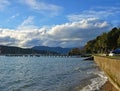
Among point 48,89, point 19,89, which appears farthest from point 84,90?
point 19,89

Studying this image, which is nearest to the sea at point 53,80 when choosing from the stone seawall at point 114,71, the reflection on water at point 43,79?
the reflection on water at point 43,79

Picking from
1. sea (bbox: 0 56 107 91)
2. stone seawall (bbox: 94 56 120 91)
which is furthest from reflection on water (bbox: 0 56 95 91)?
stone seawall (bbox: 94 56 120 91)

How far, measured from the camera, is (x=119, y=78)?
27.2m

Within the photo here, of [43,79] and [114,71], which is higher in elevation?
[114,71]

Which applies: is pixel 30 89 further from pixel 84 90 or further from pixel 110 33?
pixel 110 33

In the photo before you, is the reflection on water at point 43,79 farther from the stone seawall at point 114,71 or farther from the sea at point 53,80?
the stone seawall at point 114,71

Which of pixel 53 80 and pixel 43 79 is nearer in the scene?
pixel 53 80

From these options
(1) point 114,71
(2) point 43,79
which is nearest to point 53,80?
(2) point 43,79

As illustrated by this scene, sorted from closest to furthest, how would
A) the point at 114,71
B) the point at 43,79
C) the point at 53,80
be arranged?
the point at 114,71 < the point at 53,80 < the point at 43,79

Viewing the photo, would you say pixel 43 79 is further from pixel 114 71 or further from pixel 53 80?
pixel 114 71

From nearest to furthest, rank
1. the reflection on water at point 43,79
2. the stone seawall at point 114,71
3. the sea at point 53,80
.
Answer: the stone seawall at point 114,71
the sea at point 53,80
the reflection on water at point 43,79

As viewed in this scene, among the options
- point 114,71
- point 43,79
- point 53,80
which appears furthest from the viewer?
point 43,79

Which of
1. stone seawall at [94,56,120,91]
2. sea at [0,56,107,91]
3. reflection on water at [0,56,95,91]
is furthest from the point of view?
reflection on water at [0,56,95,91]

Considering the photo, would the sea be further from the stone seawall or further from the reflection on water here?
the stone seawall
